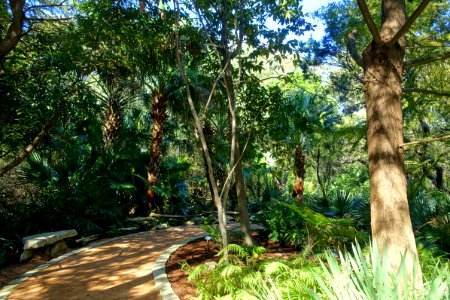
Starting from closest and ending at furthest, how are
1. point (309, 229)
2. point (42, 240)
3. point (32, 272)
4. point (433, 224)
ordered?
point (32, 272)
point (309, 229)
point (42, 240)
point (433, 224)

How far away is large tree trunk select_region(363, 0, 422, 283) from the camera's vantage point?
2.96m

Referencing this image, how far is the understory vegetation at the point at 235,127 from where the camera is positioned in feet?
10.1

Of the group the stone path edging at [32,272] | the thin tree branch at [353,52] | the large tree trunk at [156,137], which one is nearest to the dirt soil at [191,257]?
the stone path edging at [32,272]

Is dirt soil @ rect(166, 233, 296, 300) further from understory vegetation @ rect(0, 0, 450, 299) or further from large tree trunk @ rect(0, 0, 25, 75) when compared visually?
large tree trunk @ rect(0, 0, 25, 75)

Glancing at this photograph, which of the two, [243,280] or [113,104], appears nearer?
[243,280]

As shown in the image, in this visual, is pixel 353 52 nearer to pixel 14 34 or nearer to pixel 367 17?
pixel 367 17

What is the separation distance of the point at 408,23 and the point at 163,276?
486 cm

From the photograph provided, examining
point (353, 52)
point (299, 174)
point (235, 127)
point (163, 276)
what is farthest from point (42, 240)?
point (299, 174)

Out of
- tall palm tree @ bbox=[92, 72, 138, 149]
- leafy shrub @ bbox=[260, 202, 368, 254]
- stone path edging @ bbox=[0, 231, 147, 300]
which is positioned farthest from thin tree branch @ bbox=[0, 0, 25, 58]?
tall palm tree @ bbox=[92, 72, 138, 149]

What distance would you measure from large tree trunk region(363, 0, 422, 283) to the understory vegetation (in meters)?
0.01

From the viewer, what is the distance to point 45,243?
7438 mm

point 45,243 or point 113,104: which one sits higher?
point 113,104

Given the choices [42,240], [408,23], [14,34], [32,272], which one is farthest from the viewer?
[42,240]

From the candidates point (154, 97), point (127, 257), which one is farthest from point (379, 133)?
point (154, 97)
